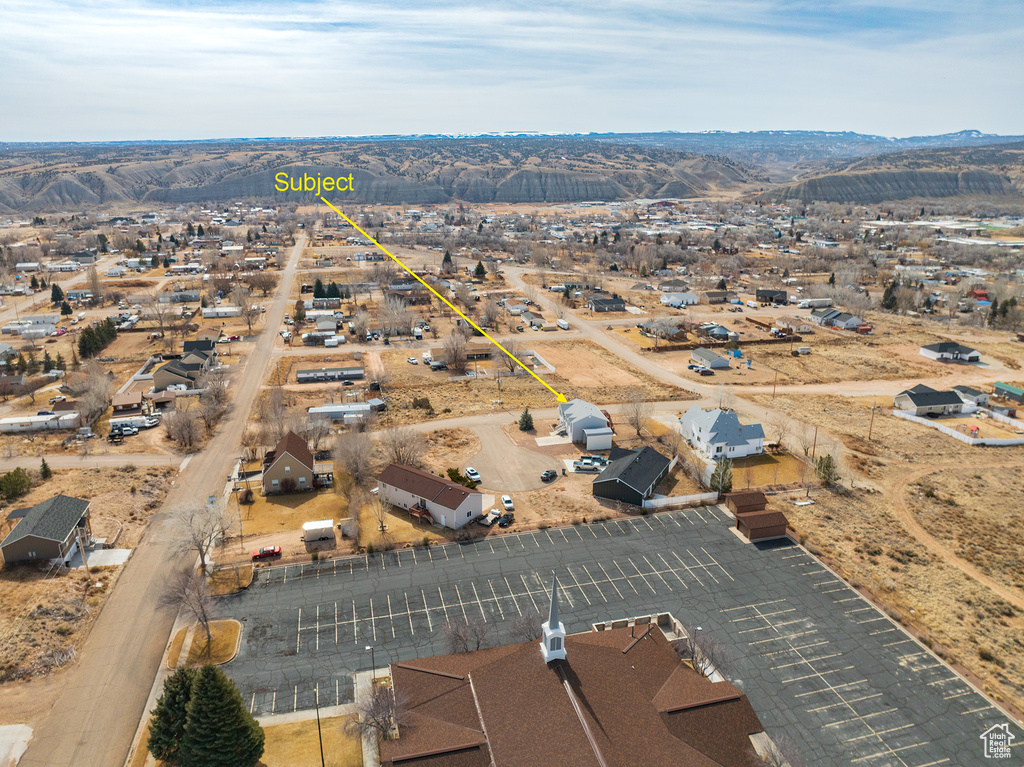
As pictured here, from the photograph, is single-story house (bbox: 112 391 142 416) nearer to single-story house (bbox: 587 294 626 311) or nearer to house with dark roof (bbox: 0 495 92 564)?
house with dark roof (bbox: 0 495 92 564)

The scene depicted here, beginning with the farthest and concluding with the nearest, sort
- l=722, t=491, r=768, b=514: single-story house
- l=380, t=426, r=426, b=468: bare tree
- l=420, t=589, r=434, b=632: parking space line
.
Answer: l=380, t=426, r=426, b=468: bare tree, l=722, t=491, r=768, b=514: single-story house, l=420, t=589, r=434, b=632: parking space line

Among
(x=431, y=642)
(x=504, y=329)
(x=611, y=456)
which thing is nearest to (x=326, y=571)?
(x=431, y=642)

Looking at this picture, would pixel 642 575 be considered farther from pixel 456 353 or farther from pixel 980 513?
pixel 456 353

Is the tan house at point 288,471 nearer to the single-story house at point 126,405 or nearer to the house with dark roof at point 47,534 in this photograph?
the house with dark roof at point 47,534

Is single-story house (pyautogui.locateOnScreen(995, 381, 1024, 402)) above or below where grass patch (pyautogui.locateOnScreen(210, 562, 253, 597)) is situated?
above

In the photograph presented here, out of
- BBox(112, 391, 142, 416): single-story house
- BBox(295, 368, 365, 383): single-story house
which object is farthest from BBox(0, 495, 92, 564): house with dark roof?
BBox(295, 368, 365, 383): single-story house

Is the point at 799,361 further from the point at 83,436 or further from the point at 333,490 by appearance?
the point at 83,436

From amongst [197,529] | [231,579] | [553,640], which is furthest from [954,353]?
[197,529]
